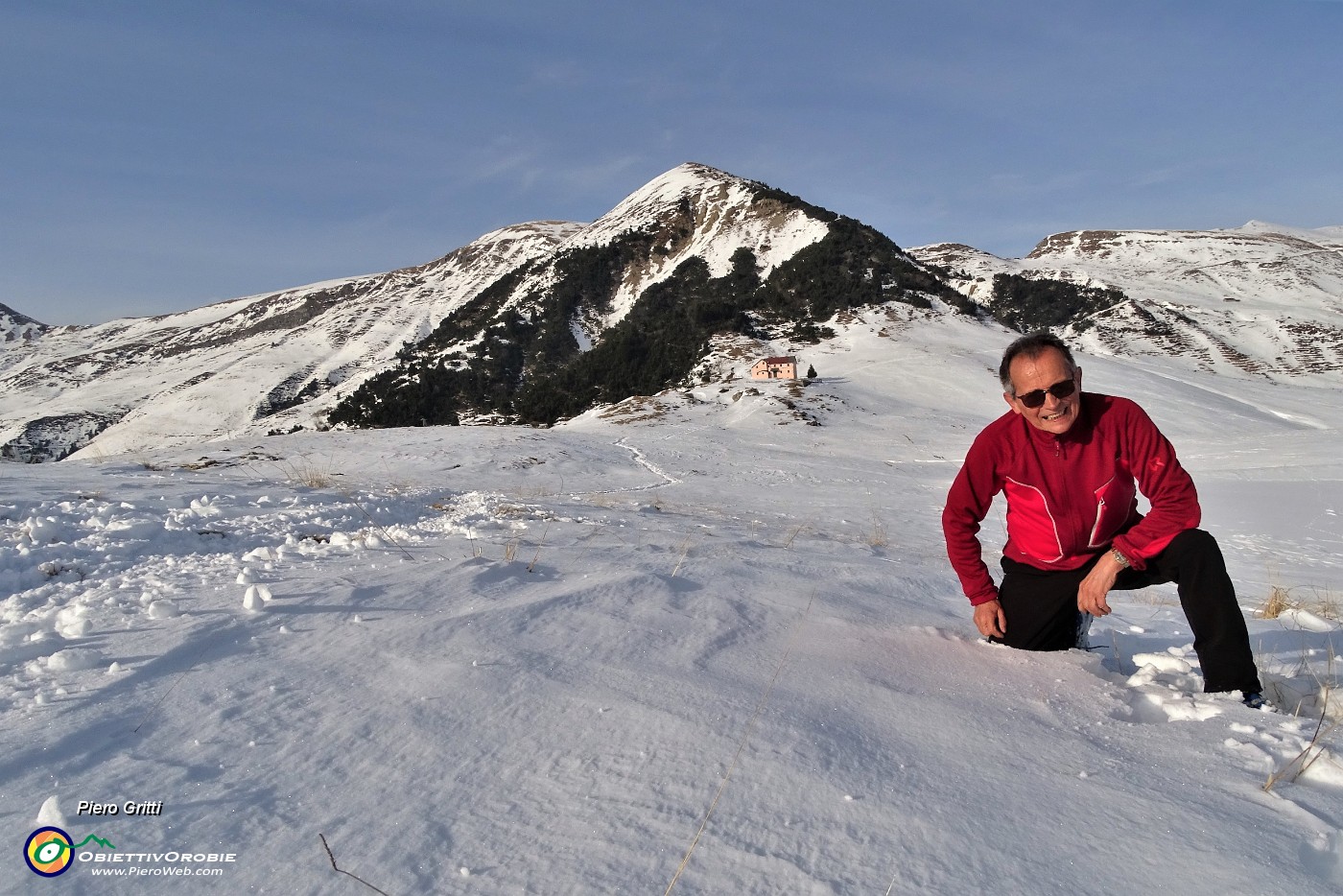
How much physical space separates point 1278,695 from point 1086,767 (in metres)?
1.33

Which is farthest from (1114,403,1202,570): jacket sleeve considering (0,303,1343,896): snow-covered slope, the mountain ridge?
the mountain ridge

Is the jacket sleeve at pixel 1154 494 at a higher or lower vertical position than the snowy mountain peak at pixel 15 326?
lower

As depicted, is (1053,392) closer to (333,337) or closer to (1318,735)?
(1318,735)

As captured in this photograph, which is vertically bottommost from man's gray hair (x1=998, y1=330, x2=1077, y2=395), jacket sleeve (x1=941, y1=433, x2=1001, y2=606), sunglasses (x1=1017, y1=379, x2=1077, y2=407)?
jacket sleeve (x1=941, y1=433, x2=1001, y2=606)

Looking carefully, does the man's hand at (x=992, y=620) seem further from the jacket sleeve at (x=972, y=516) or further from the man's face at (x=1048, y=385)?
the man's face at (x=1048, y=385)

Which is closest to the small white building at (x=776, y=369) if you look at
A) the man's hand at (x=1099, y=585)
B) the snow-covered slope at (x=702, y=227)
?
the snow-covered slope at (x=702, y=227)

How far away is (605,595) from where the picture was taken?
A: 9.32 ft

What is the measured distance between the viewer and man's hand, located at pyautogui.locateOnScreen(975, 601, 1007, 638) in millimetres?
2846

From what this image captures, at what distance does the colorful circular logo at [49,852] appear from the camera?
112 centimetres

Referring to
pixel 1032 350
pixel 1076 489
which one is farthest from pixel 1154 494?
pixel 1032 350

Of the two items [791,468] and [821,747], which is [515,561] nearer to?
[821,747]

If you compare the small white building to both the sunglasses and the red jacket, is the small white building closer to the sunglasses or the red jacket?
the red jacket

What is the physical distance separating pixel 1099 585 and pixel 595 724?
2.16 metres

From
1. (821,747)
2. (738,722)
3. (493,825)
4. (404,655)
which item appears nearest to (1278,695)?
(821,747)
